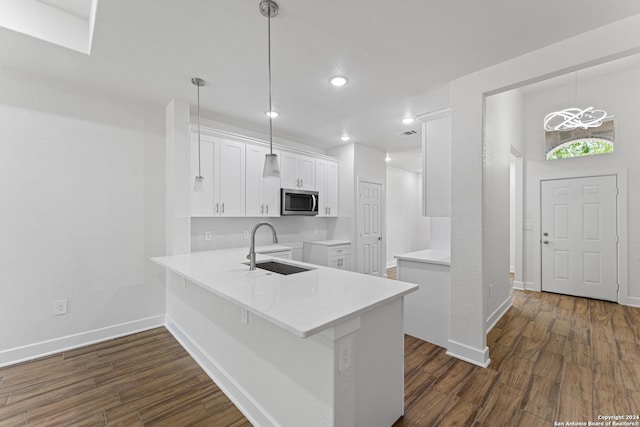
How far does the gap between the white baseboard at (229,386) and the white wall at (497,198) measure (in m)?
2.43

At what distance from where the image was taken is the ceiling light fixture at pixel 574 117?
346cm

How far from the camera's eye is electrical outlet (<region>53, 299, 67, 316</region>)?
2.76 metres

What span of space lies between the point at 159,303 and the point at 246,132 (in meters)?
2.71

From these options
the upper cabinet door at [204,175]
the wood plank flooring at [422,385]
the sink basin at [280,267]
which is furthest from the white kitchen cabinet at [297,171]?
the wood plank flooring at [422,385]

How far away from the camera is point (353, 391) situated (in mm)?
1445

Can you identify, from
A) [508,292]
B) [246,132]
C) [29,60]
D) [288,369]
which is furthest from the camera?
[246,132]

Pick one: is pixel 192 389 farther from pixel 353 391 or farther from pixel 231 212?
pixel 231 212

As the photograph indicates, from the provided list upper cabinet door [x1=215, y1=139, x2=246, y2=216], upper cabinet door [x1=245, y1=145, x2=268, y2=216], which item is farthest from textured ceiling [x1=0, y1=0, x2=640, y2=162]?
upper cabinet door [x1=245, y1=145, x2=268, y2=216]

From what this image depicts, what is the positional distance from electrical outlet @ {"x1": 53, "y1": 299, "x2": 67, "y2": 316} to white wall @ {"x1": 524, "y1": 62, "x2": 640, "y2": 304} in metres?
6.69

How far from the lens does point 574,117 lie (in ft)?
11.3

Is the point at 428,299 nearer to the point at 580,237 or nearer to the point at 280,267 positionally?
the point at 280,267

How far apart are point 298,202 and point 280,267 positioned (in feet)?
6.60

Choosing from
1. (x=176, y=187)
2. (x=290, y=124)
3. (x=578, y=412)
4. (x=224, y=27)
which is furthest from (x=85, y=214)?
(x=578, y=412)

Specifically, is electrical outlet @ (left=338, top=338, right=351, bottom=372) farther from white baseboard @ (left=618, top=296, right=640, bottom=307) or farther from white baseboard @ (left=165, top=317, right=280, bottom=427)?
white baseboard @ (left=618, top=296, right=640, bottom=307)
